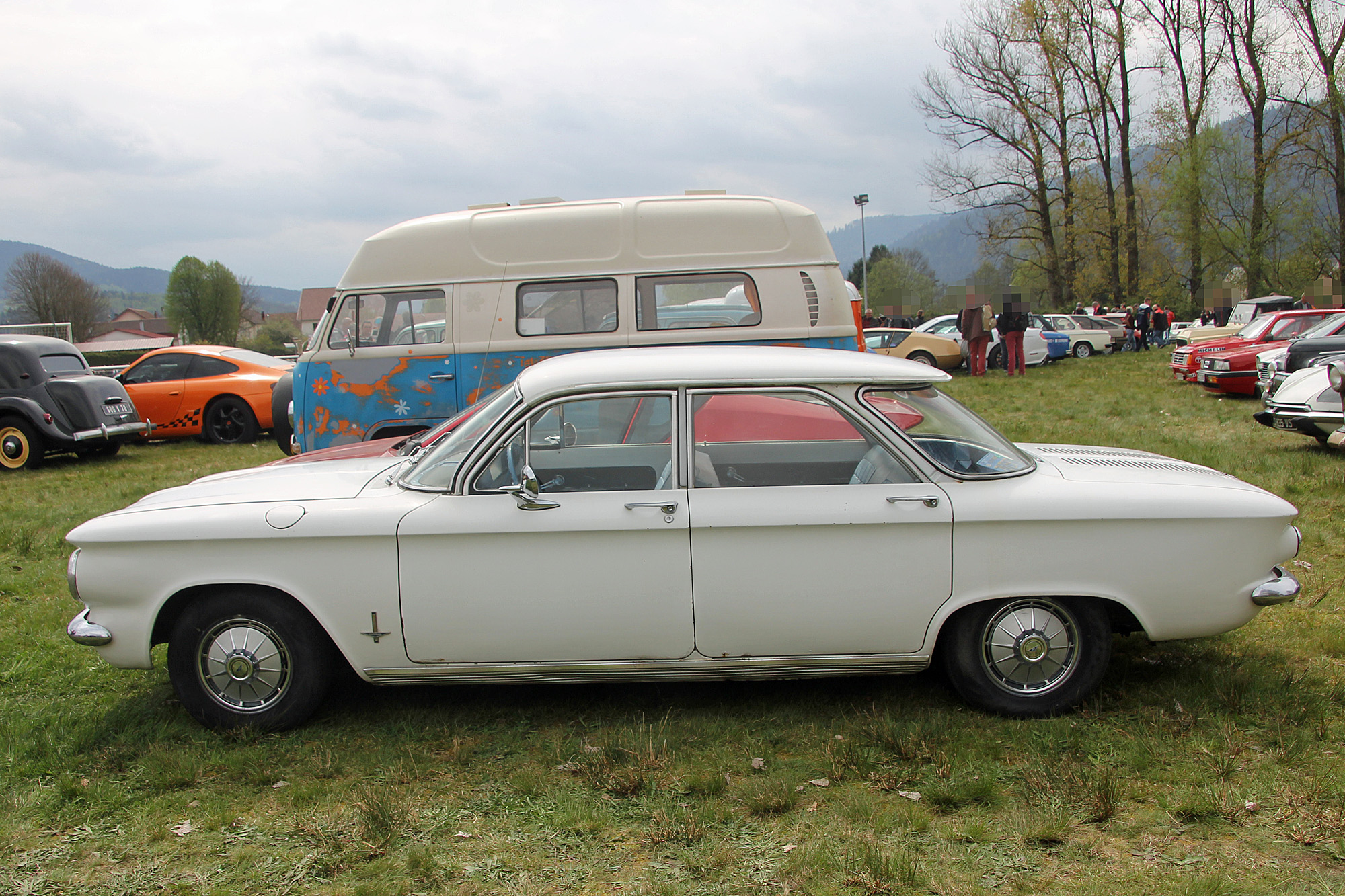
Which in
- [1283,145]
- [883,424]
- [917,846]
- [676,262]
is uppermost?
[1283,145]

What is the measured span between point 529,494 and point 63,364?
12.8 m

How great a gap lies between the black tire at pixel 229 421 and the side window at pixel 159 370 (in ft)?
2.75

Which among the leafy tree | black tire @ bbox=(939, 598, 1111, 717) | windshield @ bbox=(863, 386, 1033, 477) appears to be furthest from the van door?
the leafy tree

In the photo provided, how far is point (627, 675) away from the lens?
3.91 m

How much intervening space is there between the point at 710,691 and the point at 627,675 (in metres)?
0.65

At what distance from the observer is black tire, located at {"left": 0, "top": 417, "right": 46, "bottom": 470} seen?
12664mm

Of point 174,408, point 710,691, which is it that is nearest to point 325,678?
point 710,691

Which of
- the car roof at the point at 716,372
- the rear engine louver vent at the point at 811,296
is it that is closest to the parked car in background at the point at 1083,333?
the rear engine louver vent at the point at 811,296

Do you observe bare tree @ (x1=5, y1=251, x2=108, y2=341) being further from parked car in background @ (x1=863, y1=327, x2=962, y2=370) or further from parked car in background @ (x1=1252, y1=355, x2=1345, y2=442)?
parked car in background @ (x1=1252, y1=355, x2=1345, y2=442)

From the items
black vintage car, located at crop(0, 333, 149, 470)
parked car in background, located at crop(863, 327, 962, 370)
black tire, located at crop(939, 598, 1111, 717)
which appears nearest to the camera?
black tire, located at crop(939, 598, 1111, 717)

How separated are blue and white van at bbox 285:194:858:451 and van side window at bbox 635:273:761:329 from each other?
0.01 metres

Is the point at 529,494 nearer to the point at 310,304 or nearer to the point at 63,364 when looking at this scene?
the point at 63,364

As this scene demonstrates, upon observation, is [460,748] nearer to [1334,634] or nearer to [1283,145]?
[1334,634]

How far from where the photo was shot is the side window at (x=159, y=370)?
1498 cm
